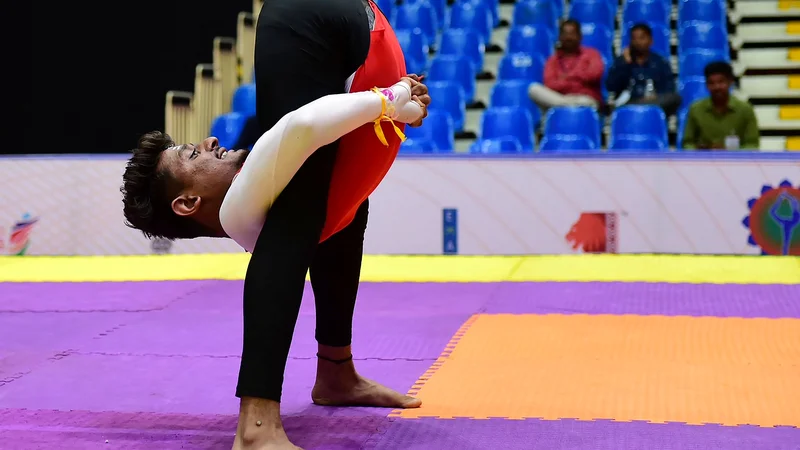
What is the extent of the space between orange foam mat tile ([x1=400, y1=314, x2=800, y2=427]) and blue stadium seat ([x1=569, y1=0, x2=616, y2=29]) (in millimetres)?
5747

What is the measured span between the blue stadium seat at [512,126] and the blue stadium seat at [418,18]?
2.14m

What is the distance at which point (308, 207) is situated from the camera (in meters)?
2.29

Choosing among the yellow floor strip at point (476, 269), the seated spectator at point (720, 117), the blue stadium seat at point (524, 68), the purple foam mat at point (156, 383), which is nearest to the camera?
the purple foam mat at point (156, 383)

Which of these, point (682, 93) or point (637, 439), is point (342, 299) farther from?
point (682, 93)

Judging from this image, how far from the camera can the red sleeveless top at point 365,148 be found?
239cm

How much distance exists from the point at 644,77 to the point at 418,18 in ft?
8.88

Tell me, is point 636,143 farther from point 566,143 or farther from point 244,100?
point 244,100

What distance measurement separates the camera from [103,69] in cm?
921

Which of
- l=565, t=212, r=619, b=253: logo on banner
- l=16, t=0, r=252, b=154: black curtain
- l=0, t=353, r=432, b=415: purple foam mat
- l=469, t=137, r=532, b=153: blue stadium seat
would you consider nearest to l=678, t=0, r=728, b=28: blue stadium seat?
l=469, t=137, r=532, b=153: blue stadium seat

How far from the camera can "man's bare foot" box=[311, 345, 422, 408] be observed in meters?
2.80

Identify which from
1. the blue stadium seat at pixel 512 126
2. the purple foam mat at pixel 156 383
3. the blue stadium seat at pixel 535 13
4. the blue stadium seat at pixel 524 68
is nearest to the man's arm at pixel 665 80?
the blue stadium seat at pixel 512 126

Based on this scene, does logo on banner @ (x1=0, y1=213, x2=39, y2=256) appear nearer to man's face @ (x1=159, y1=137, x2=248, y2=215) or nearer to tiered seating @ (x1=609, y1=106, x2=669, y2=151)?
tiered seating @ (x1=609, y1=106, x2=669, y2=151)

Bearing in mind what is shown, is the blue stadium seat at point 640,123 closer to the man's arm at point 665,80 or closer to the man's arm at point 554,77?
the man's arm at point 665,80

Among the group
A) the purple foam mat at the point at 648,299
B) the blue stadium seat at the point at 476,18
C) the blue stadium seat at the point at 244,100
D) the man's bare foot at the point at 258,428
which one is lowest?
the purple foam mat at the point at 648,299
